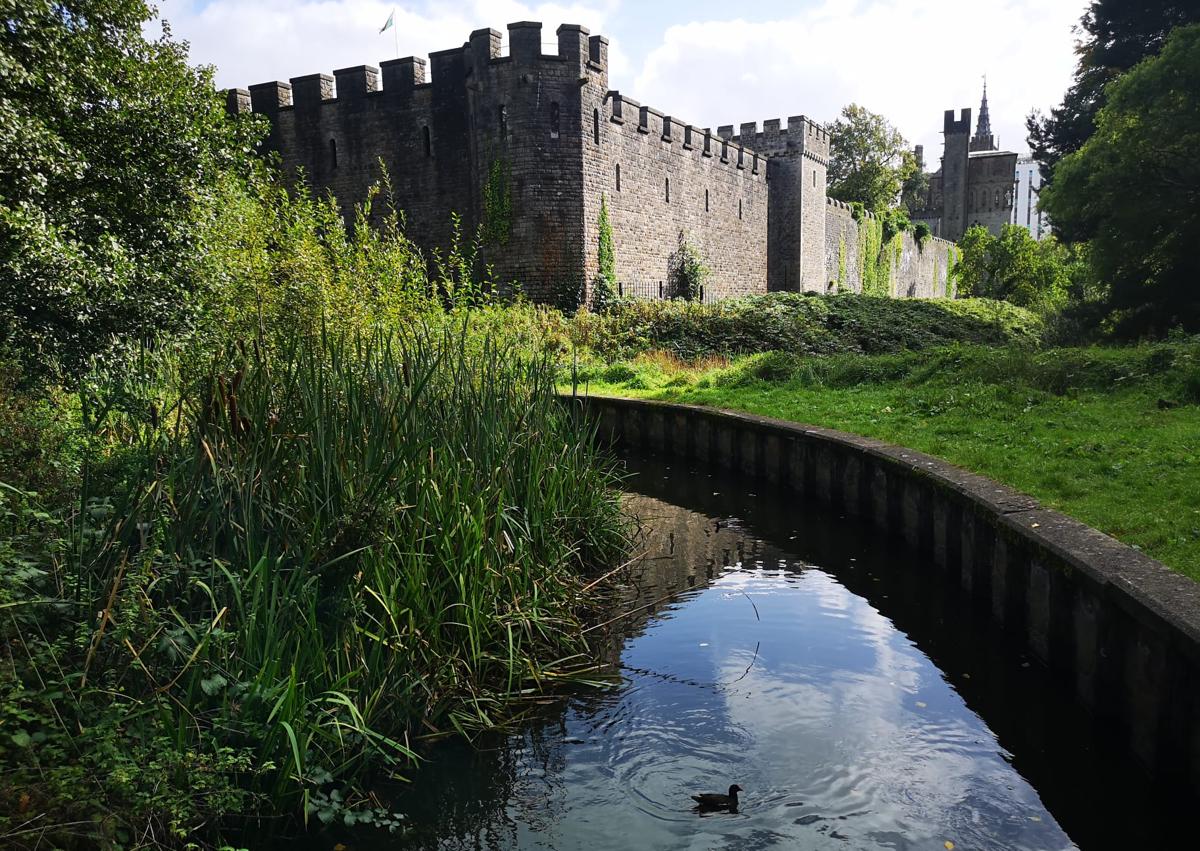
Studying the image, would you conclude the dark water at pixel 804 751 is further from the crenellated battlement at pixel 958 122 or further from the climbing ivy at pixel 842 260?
the crenellated battlement at pixel 958 122

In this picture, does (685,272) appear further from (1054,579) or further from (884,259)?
(1054,579)

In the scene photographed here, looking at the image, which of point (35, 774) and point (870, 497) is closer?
point (35, 774)

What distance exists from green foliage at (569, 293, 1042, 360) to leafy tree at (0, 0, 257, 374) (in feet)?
28.4

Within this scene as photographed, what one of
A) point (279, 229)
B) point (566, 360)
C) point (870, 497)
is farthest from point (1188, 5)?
point (279, 229)

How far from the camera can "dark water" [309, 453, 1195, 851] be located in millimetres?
3551

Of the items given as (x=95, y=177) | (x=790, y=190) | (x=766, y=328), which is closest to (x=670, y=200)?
(x=766, y=328)

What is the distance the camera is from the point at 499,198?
20844mm

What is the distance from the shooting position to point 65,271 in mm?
6844

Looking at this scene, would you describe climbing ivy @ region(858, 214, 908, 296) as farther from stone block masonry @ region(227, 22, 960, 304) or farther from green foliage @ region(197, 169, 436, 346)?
green foliage @ region(197, 169, 436, 346)

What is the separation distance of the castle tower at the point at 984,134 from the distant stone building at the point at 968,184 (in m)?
6.88

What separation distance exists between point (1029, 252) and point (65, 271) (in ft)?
126

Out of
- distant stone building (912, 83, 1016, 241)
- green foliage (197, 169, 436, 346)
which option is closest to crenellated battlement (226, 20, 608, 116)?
green foliage (197, 169, 436, 346)

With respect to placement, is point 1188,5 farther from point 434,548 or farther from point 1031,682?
point 434,548

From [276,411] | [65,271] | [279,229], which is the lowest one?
[276,411]
